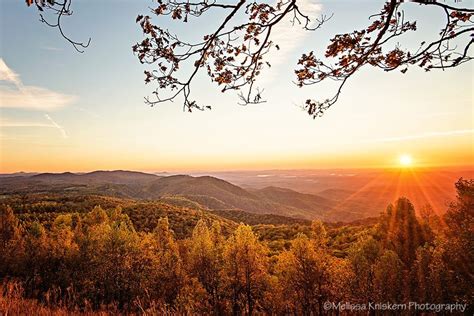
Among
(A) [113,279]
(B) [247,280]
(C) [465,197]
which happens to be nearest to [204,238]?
(B) [247,280]

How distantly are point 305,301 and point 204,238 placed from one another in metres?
12.0

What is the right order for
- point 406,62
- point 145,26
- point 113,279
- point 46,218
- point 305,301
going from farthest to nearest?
point 46,218, point 113,279, point 305,301, point 406,62, point 145,26

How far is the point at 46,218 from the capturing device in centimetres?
8156

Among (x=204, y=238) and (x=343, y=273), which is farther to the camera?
(x=204, y=238)

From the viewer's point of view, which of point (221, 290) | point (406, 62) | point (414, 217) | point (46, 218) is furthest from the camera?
point (46, 218)

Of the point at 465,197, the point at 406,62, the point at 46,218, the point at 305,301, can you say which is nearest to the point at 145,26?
the point at 406,62

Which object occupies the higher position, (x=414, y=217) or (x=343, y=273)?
(x=414, y=217)

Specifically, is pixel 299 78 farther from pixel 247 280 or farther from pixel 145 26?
pixel 247 280

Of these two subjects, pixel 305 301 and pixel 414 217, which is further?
pixel 414 217

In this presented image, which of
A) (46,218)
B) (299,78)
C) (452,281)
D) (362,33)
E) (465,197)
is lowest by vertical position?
(46,218)

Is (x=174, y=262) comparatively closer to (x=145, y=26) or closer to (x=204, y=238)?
(x=204, y=238)

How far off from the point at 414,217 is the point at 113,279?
114 ft

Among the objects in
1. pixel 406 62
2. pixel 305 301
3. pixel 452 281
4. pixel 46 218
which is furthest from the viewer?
pixel 46 218

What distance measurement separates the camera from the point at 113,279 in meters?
27.0
